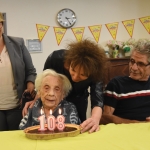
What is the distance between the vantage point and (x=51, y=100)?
1642 millimetres

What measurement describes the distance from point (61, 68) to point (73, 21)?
8.57 feet

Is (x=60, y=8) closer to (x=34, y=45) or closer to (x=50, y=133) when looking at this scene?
(x=34, y=45)

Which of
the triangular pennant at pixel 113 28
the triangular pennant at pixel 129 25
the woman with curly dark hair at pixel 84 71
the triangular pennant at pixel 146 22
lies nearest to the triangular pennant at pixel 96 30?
the triangular pennant at pixel 113 28

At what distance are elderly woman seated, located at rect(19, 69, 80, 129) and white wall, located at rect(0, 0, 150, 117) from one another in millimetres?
2405

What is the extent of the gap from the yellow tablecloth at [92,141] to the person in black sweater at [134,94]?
575mm

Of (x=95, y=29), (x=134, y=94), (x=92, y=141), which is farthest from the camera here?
(x=95, y=29)

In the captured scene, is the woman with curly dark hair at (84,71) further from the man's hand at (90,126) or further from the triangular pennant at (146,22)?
the triangular pennant at (146,22)

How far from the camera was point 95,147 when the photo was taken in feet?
3.58

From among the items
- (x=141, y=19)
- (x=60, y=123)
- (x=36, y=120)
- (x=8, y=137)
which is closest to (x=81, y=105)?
(x=36, y=120)

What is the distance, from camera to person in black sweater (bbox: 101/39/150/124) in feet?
6.38

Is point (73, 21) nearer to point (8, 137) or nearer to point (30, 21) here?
point (30, 21)

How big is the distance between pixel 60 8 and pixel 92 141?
335cm

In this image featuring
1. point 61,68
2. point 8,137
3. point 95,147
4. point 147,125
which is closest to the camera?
point 95,147

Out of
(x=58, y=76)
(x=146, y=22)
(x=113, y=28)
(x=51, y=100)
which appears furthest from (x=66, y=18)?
(x=51, y=100)
